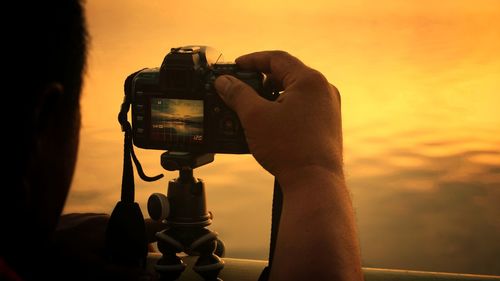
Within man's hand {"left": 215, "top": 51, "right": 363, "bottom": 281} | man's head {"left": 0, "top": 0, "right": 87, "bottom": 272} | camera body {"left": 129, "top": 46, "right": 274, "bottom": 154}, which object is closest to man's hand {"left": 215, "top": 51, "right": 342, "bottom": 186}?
man's hand {"left": 215, "top": 51, "right": 363, "bottom": 281}

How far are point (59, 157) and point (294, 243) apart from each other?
447 millimetres

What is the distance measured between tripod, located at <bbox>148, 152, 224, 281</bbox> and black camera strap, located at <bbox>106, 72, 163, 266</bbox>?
5cm

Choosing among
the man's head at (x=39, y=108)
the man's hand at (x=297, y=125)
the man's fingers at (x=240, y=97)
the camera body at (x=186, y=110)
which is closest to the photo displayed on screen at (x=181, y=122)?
the camera body at (x=186, y=110)

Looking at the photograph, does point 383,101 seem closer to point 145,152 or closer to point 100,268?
point 145,152

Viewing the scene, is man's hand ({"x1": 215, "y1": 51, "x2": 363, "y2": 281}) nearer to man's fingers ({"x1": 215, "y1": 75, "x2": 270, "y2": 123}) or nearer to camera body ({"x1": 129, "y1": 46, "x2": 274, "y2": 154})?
man's fingers ({"x1": 215, "y1": 75, "x2": 270, "y2": 123})

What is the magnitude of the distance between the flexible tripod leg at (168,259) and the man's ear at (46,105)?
99 cm

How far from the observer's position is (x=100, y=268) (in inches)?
64.2

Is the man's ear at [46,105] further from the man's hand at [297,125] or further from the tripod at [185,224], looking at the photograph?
the tripod at [185,224]

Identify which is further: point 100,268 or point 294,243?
point 100,268

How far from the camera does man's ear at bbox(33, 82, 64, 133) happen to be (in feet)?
3.32

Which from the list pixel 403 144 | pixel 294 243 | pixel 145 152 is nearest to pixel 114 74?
pixel 145 152

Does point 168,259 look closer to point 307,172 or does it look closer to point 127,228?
point 127,228

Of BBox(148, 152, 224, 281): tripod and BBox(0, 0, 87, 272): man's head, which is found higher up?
BBox(0, 0, 87, 272): man's head

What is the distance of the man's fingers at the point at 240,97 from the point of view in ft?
5.17
